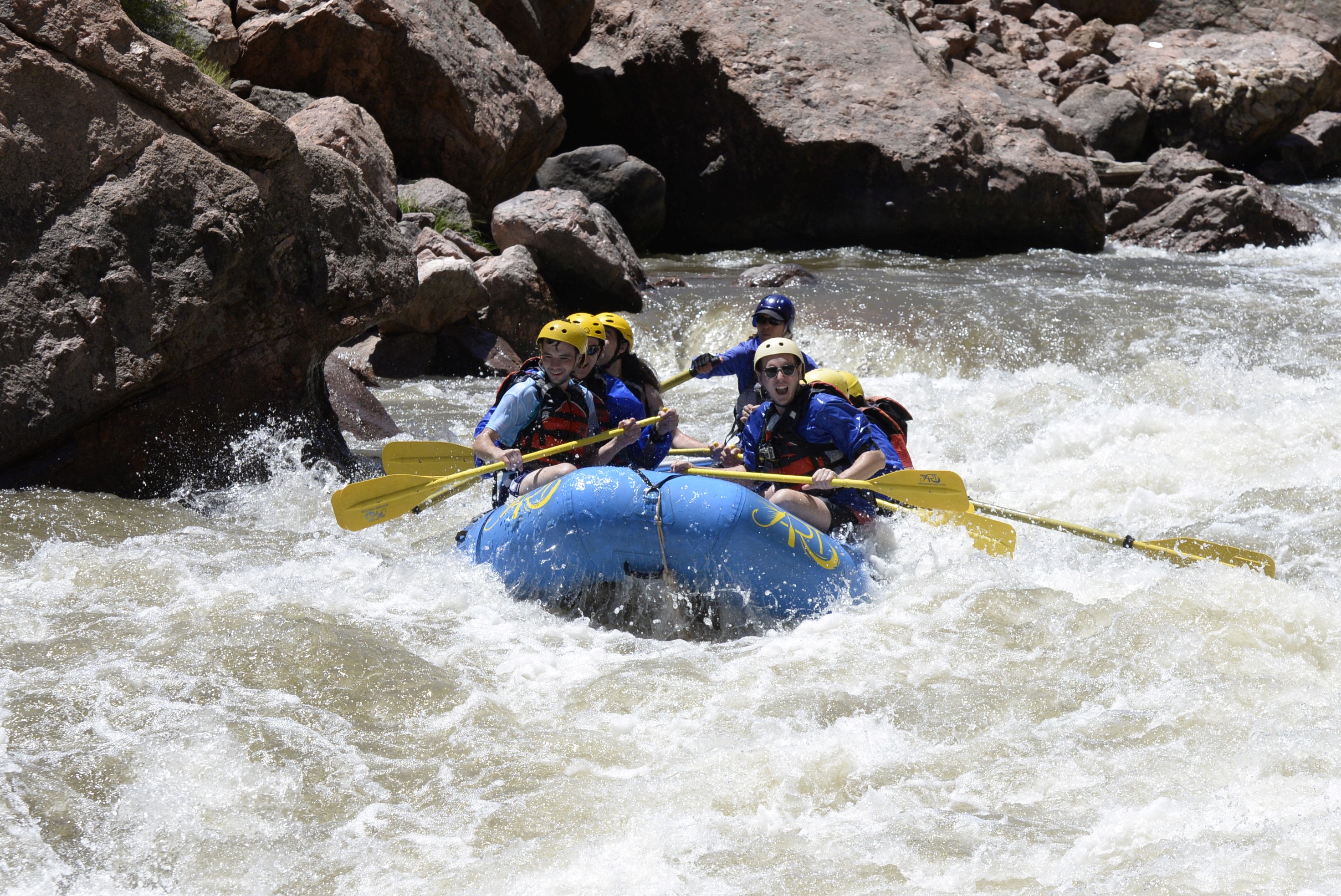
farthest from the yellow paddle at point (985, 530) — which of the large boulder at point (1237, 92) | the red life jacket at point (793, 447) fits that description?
the large boulder at point (1237, 92)

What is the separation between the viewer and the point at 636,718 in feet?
11.9

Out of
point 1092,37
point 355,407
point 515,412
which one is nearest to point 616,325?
point 515,412

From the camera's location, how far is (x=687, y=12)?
45.5 feet

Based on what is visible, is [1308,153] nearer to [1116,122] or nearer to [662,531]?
[1116,122]

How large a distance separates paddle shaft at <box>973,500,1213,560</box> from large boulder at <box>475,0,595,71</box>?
945 centimetres

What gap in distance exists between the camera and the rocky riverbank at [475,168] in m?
5.50

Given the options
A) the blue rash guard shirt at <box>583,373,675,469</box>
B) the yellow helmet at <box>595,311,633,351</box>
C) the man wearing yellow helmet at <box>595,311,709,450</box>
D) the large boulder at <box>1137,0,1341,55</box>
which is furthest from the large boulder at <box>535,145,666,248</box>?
the large boulder at <box>1137,0,1341,55</box>

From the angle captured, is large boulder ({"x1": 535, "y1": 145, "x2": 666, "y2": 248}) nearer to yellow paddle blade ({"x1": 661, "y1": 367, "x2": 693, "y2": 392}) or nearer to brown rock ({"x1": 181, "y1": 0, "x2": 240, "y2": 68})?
brown rock ({"x1": 181, "y1": 0, "x2": 240, "y2": 68})

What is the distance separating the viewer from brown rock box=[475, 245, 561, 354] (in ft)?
30.8

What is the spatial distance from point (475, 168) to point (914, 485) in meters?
7.96

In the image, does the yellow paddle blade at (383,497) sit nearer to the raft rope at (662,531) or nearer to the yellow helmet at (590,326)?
the yellow helmet at (590,326)

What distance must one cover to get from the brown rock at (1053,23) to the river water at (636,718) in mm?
16704

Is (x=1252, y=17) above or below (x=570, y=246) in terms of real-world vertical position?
above

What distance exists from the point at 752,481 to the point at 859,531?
0.51 meters
